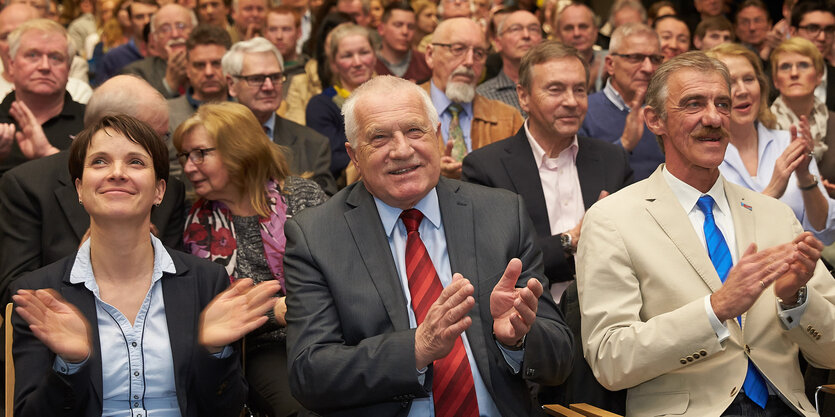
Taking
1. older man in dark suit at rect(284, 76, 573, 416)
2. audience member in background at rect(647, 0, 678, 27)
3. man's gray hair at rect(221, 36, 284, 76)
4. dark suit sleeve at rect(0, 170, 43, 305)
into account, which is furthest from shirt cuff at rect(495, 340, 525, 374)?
audience member in background at rect(647, 0, 678, 27)

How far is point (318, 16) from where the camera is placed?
7426 mm

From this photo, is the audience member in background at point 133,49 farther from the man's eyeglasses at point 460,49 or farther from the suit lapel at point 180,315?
the suit lapel at point 180,315

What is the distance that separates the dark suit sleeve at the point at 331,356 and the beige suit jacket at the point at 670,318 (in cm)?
61

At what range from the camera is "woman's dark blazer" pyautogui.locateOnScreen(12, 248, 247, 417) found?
2512mm

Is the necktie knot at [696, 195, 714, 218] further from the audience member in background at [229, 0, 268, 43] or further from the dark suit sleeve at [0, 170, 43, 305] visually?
the audience member in background at [229, 0, 268, 43]

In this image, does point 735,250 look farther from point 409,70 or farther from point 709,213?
point 409,70

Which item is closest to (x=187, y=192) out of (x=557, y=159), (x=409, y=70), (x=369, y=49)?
(x=557, y=159)

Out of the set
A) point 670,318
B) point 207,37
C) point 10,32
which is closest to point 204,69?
point 207,37

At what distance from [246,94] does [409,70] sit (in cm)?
205

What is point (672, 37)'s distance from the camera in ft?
20.9

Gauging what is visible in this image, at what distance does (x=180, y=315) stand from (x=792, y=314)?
5.77 ft

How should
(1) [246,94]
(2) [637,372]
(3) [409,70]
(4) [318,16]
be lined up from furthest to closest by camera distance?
(4) [318,16]
(3) [409,70]
(1) [246,94]
(2) [637,372]

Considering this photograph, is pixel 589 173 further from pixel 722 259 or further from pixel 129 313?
pixel 129 313

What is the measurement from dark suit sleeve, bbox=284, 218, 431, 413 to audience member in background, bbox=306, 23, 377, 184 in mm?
2778
